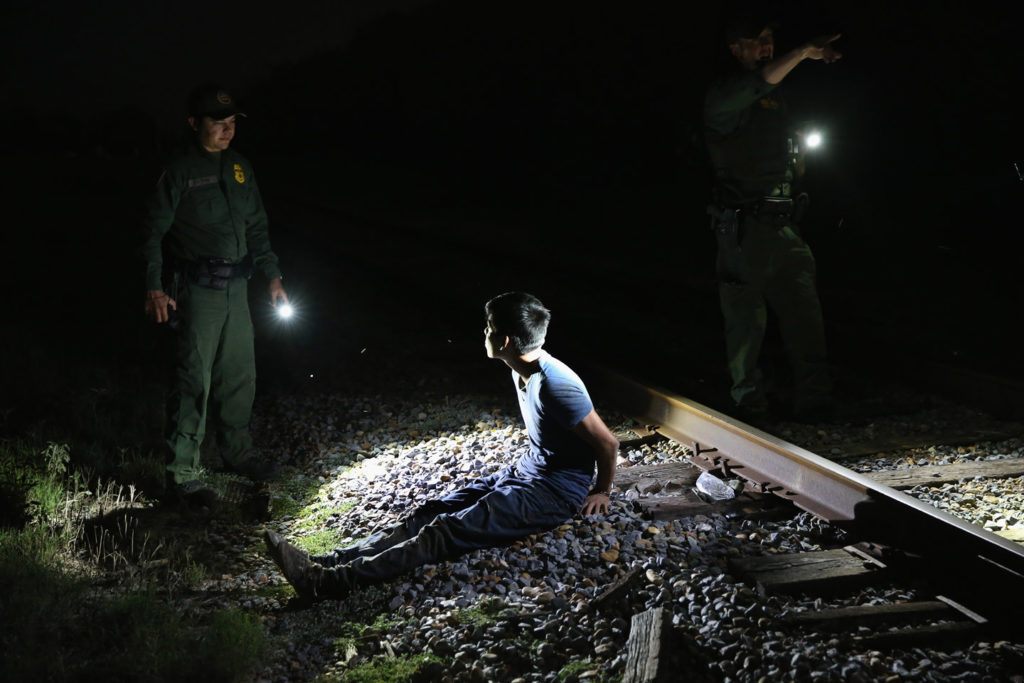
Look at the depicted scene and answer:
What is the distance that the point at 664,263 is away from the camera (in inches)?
500

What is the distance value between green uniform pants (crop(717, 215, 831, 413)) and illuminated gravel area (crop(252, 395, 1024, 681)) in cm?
106

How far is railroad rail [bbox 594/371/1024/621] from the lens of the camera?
3.45m

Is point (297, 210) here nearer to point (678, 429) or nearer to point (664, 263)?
point (664, 263)

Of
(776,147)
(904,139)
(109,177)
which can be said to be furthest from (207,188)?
(109,177)

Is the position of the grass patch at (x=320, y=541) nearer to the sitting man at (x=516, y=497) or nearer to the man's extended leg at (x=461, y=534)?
the sitting man at (x=516, y=497)

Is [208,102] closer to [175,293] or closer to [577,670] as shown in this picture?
[175,293]

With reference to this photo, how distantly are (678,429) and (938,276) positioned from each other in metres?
6.90

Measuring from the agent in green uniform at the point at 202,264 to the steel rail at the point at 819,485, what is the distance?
9.06 feet

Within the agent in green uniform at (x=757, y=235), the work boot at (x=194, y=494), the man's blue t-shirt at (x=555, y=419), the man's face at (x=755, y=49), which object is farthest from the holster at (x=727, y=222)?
the work boot at (x=194, y=494)

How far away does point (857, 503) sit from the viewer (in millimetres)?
4121

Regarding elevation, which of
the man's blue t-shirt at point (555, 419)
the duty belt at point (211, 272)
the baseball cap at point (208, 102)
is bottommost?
the man's blue t-shirt at point (555, 419)

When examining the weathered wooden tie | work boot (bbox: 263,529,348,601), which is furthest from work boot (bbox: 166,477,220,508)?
the weathered wooden tie

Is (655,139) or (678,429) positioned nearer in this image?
(678,429)

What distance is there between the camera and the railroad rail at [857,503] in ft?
11.3
